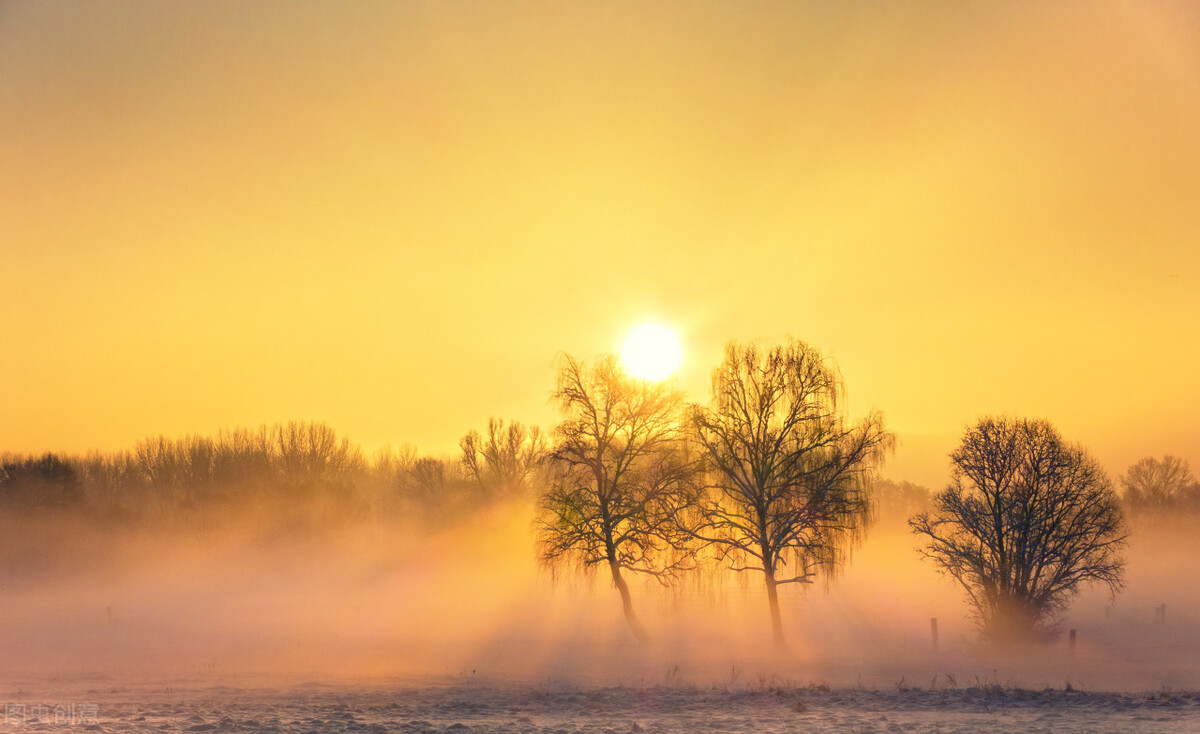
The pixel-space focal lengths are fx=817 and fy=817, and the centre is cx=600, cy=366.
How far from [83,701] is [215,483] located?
92560mm

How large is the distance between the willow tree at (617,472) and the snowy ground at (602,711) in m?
12.3

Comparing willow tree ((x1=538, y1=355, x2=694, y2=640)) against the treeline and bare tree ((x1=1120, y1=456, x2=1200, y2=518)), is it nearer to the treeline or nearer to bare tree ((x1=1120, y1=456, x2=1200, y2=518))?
the treeline

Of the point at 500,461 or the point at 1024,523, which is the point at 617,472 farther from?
the point at 500,461

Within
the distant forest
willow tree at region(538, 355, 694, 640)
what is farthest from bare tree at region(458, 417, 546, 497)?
willow tree at region(538, 355, 694, 640)

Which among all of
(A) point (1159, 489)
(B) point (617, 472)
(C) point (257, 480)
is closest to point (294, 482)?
(C) point (257, 480)

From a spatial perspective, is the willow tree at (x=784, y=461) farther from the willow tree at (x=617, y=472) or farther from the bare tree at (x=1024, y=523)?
the bare tree at (x=1024, y=523)

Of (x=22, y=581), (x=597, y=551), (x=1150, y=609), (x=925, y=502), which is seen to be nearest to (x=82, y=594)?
(x=22, y=581)

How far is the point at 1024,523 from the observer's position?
3778 centimetres

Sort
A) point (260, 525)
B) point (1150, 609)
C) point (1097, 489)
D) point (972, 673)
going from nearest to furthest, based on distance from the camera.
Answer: point (972, 673)
point (1097, 489)
point (1150, 609)
point (260, 525)

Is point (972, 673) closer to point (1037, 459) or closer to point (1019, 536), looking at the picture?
point (1019, 536)

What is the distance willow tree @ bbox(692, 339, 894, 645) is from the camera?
115 feet

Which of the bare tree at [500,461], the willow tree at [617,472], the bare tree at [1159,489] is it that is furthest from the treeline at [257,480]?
the bare tree at [1159,489]

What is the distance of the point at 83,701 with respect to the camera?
22109mm

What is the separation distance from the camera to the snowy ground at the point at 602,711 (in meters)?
17.6
